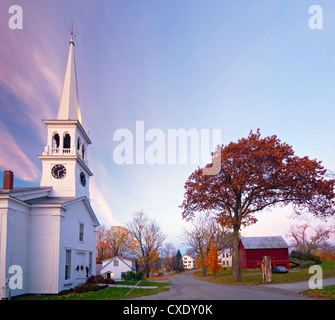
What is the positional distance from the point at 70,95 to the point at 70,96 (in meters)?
0.12

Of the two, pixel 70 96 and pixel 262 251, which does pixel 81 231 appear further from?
pixel 262 251

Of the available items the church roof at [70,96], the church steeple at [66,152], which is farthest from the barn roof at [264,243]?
the church roof at [70,96]

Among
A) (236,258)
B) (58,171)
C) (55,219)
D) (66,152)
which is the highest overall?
(66,152)

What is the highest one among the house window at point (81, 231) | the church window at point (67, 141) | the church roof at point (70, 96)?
the church roof at point (70, 96)

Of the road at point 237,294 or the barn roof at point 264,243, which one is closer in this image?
the road at point 237,294

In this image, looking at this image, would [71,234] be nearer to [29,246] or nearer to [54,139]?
[29,246]

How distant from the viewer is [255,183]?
26.3 meters

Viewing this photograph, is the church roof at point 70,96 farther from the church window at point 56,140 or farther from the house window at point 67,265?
the house window at point 67,265

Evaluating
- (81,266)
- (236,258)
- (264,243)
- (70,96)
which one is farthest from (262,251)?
(70,96)

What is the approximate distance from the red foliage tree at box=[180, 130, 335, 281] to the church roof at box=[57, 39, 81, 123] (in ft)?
43.4

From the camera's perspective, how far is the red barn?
51034 millimetres

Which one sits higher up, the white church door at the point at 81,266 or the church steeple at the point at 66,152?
the church steeple at the point at 66,152

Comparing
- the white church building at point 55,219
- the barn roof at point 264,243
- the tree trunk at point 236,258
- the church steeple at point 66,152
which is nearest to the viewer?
the white church building at point 55,219

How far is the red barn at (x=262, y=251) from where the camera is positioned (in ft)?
167
